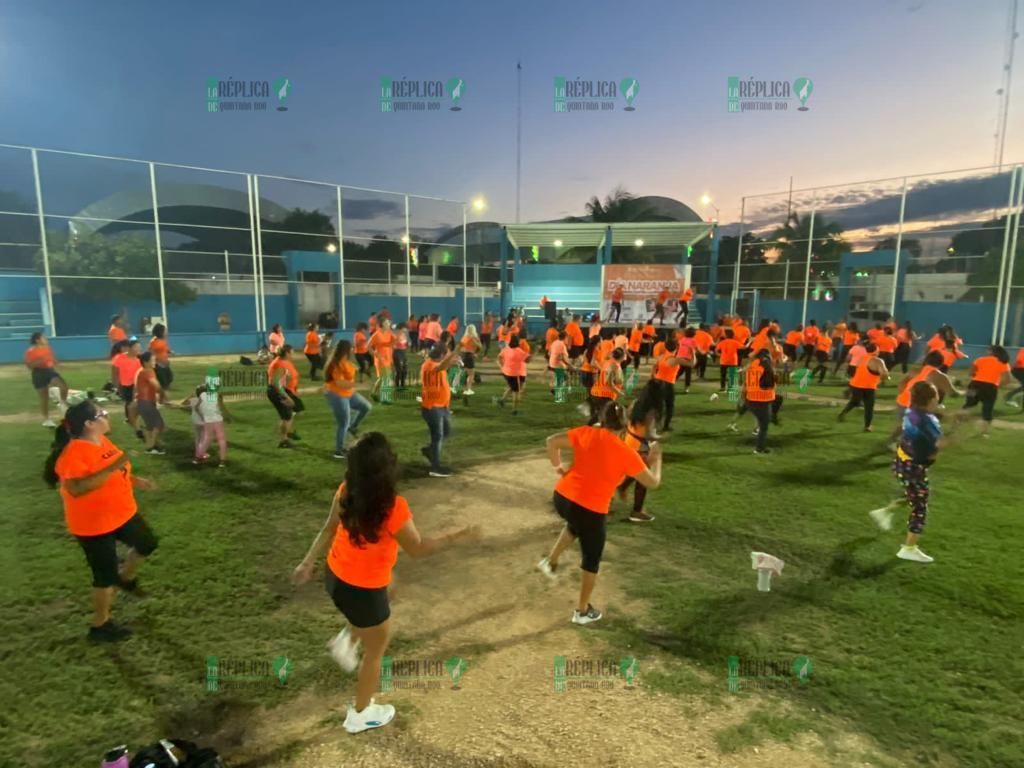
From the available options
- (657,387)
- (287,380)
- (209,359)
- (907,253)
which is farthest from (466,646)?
(907,253)

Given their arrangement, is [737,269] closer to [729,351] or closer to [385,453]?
[729,351]

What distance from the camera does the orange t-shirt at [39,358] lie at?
10.6 metres

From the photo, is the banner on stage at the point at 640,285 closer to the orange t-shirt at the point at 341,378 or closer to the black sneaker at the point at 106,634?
the orange t-shirt at the point at 341,378

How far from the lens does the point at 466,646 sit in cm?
438

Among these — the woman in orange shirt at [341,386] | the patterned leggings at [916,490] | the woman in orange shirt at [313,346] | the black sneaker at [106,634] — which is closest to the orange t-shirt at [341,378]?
the woman in orange shirt at [341,386]

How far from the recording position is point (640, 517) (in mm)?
7051

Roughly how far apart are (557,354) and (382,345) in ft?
14.6

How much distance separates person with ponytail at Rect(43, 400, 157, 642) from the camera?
4.00 meters

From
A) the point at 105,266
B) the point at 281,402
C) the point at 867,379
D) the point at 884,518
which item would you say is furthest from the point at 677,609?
the point at 105,266

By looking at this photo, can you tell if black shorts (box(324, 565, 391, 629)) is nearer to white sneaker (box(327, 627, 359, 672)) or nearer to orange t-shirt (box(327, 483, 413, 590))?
orange t-shirt (box(327, 483, 413, 590))

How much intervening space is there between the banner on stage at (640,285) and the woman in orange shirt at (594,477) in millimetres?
25133

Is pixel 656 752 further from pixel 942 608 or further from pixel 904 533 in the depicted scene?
pixel 904 533

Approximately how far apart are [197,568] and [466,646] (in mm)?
2998

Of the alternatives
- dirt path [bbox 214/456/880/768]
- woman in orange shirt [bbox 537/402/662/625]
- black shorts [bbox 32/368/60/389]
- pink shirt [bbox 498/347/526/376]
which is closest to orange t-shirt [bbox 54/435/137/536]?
dirt path [bbox 214/456/880/768]
